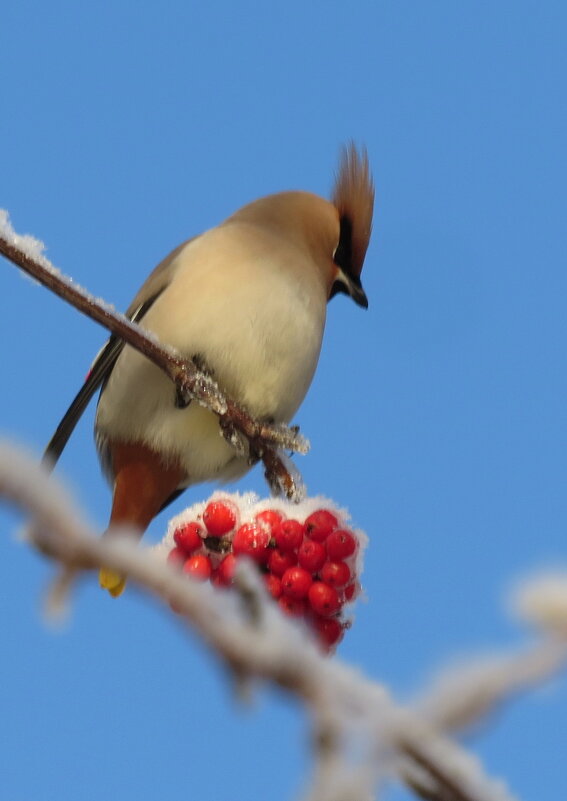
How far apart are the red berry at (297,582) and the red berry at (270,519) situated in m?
0.10

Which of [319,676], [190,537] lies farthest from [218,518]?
[319,676]

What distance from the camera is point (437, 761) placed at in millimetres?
382


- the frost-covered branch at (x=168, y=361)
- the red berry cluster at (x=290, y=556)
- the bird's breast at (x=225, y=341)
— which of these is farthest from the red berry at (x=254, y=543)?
the bird's breast at (x=225, y=341)

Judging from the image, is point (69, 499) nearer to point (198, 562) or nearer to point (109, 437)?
point (198, 562)

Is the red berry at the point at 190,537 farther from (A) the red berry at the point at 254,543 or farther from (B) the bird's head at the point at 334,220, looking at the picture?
(B) the bird's head at the point at 334,220

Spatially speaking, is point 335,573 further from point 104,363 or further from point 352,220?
point 352,220

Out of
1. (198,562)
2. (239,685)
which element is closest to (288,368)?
(198,562)

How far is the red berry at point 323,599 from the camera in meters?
1.89

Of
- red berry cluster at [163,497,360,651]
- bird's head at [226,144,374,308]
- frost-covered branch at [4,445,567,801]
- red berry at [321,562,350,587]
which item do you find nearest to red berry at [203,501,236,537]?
red berry cluster at [163,497,360,651]

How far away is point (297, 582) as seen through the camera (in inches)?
75.0

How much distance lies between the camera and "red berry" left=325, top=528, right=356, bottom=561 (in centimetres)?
193

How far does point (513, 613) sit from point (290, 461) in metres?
2.00

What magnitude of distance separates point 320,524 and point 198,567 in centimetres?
23

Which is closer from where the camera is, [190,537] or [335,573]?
[335,573]
